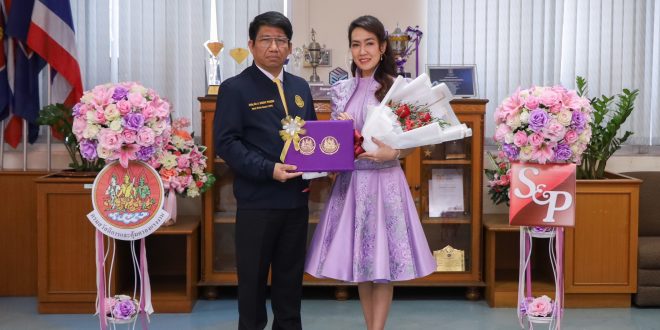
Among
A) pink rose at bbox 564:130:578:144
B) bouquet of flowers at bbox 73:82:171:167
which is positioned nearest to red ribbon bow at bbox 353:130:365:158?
bouquet of flowers at bbox 73:82:171:167

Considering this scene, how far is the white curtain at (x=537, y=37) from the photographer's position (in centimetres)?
525

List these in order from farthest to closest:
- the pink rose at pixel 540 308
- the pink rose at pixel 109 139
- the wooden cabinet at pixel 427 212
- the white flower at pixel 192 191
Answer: the wooden cabinet at pixel 427 212, the white flower at pixel 192 191, the pink rose at pixel 540 308, the pink rose at pixel 109 139

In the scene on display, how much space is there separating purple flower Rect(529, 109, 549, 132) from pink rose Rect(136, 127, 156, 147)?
1.59m

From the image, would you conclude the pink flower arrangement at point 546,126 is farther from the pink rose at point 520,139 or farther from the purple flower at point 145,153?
the purple flower at point 145,153

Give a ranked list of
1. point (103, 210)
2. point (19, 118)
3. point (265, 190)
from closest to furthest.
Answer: point (265, 190) < point (103, 210) < point (19, 118)

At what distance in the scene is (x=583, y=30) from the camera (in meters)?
5.26

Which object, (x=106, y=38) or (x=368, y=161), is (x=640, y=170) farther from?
(x=106, y=38)

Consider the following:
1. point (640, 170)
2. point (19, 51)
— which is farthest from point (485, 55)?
point (19, 51)

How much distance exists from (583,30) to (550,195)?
2.03 m

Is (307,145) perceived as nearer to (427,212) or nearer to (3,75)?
(427,212)

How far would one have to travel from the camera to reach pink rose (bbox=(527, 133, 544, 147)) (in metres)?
3.54

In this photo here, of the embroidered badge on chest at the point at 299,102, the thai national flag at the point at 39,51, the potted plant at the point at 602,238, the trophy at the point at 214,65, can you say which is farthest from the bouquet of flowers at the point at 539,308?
the thai national flag at the point at 39,51

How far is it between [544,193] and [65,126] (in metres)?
2.77

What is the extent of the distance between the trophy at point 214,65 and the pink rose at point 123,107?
143cm
